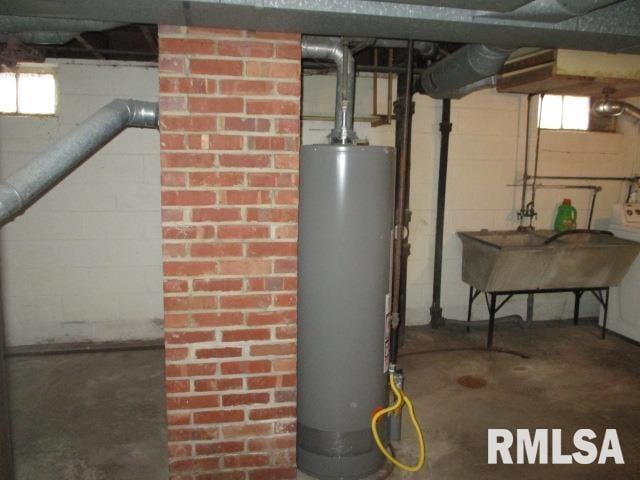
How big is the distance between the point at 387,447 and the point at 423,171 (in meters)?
2.44

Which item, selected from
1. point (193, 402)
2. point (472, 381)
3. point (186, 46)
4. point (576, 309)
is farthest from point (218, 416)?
point (576, 309)

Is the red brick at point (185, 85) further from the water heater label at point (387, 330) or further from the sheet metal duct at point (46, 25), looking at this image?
the water heater label at point (387, 330)

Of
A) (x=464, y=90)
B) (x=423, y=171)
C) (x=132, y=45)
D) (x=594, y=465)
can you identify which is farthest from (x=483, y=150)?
(x=132, y=45)

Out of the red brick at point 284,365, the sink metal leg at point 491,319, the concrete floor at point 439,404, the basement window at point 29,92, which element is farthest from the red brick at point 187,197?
the sink metal leg at point 491,319

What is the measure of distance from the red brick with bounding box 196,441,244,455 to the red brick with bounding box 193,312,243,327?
20.6 inches

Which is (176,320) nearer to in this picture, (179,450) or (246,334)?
(246,334)

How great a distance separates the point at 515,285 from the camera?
3758mm

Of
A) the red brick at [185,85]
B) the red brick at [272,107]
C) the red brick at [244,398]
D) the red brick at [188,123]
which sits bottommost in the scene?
the red brick at [244,398]

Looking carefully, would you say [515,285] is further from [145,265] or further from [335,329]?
[145,265]

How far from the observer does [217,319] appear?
1951mm

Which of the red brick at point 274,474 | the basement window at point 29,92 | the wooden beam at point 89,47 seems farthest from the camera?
the basement window at point 29,92

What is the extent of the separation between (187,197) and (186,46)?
559mm

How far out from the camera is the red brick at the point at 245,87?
72.0 inches

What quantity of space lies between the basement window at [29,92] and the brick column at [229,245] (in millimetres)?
2368
